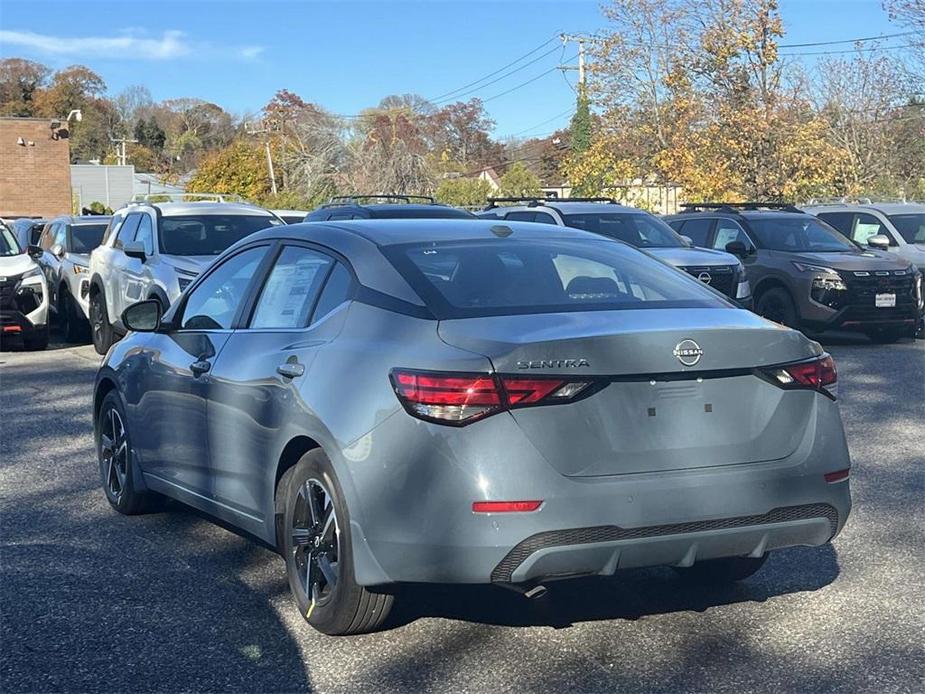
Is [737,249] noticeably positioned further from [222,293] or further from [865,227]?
[222,293]

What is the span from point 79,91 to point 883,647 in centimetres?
10140

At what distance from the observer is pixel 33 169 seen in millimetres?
53094

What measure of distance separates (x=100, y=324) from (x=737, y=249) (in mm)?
8427

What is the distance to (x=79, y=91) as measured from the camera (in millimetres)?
98875

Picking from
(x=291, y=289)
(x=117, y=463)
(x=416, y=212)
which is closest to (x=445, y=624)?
(x=291, y=289)

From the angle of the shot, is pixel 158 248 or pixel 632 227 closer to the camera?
pixel 158 248

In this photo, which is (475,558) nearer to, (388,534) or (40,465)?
(388,534)

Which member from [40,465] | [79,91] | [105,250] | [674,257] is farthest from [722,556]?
[79,91]

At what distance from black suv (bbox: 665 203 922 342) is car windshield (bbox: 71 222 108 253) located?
29.9 feet

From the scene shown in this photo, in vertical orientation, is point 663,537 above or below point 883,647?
above

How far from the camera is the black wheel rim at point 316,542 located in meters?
4.93

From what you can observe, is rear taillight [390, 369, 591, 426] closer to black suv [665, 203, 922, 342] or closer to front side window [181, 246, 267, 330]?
front side window [181, 246, 267, 330]

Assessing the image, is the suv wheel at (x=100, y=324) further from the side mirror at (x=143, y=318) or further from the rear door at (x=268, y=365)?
the rear door at (x=268, y=365)

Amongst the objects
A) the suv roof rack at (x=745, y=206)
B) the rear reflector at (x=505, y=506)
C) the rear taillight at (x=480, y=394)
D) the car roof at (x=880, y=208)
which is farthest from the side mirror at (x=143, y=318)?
the car roof at (x=880, y=208)
